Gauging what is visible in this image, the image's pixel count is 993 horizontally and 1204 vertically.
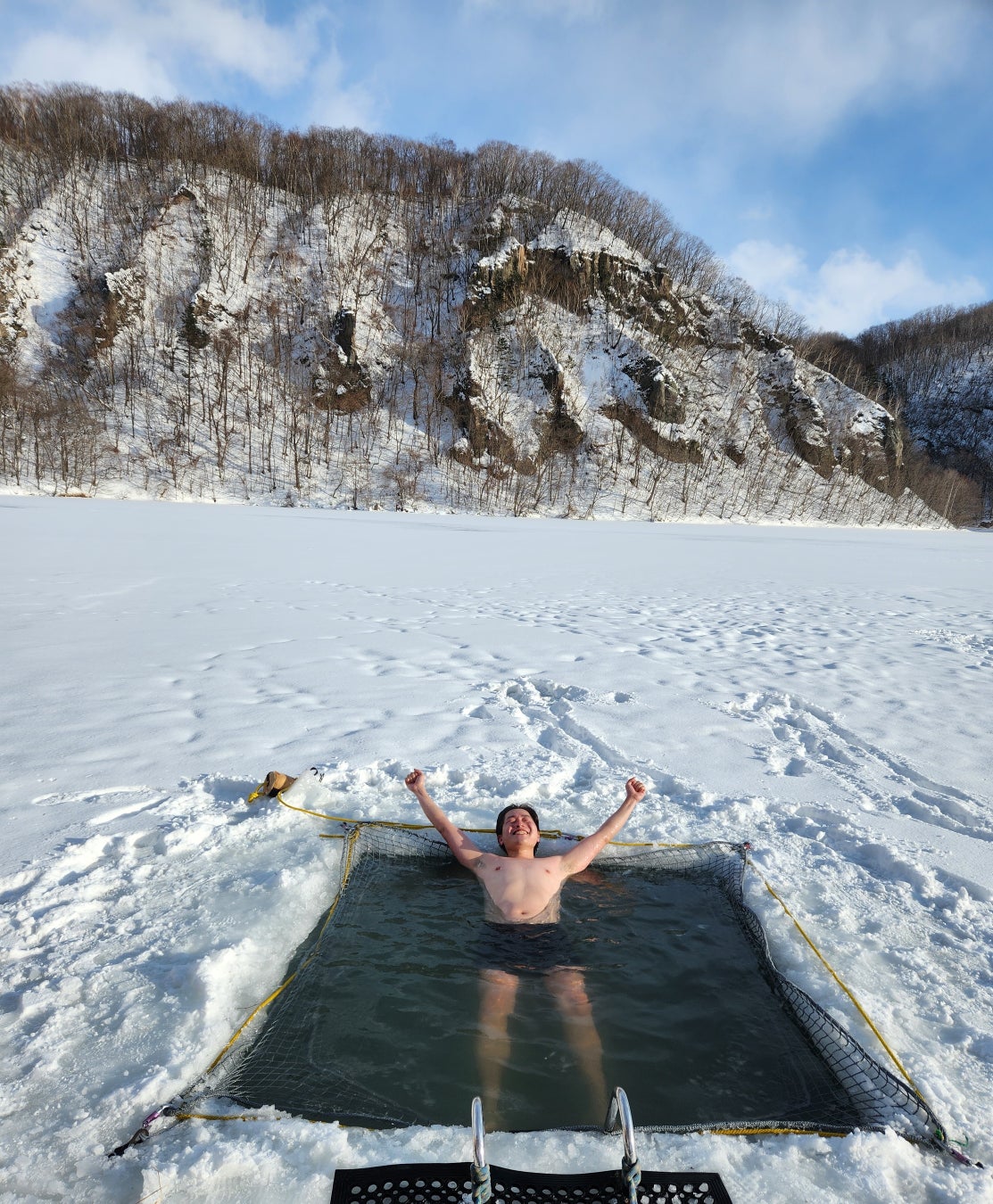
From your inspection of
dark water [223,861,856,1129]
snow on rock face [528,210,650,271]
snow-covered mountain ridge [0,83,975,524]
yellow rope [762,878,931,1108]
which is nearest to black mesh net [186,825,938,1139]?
dark water [223,861,856,1129]

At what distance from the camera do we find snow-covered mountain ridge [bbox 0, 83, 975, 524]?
42.9 m

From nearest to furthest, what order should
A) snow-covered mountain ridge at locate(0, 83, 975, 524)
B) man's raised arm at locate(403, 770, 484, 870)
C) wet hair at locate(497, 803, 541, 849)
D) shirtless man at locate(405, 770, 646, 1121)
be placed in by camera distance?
shirtless man at locate(405, 770, 646, 1121), man's raised arm at locate(403, 770, 484, 870), wet hair at locate(497, 803, 541, 849), snow-covered mountain ridge at locate(0, 83, 975, 524)

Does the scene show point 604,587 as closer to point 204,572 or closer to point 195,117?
point 204,572

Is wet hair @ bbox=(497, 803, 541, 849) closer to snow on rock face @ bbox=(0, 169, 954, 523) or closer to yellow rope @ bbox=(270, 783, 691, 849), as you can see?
yellow rope @ bbox=(270, 783, 691, 849)

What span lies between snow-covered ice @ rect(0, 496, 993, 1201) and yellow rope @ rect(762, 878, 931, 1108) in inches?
1.9

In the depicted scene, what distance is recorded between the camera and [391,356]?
1927 inches

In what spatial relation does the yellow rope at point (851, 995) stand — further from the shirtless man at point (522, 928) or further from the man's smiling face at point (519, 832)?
the man's smiling face at point (519, 832)

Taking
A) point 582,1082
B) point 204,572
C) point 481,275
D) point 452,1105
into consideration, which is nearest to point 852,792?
point 582,1082

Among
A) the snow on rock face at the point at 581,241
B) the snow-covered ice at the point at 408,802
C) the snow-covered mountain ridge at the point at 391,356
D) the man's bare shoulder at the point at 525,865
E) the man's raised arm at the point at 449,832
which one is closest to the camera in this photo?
the snow-covered ice at the point at 408,802

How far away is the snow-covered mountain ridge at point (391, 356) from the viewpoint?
42938mm

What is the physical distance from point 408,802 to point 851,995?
2.44 m

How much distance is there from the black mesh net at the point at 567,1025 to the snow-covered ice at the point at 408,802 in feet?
0.43

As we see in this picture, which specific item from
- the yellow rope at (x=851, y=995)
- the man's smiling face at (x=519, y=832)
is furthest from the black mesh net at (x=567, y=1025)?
the man's smiling face at (x=519, y=832)

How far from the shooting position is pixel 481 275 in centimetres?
4959
